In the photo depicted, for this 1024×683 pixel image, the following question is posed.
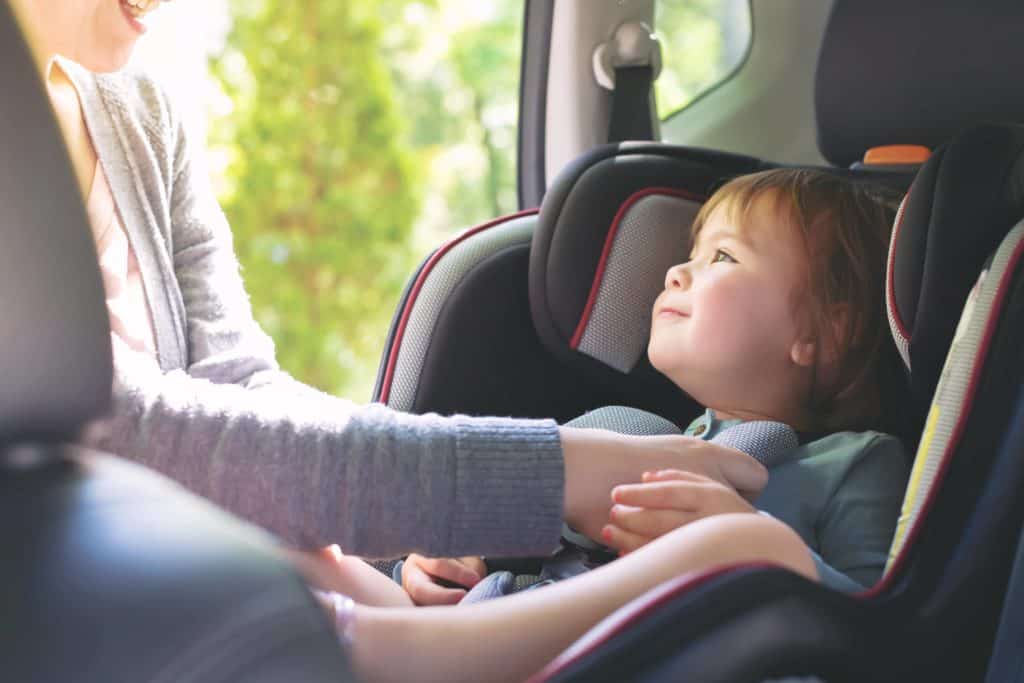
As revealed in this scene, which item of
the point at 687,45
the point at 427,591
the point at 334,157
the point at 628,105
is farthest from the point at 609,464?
the point at 334,157

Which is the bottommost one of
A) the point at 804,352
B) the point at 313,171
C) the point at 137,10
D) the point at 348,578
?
the point at 313,171

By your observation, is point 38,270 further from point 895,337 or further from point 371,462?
point 895,337

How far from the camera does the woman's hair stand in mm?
1440

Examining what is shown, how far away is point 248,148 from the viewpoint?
16.1ft

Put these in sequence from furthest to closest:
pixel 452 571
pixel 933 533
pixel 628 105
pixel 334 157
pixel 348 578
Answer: pixel 334 157 < pixel 628 105 < pixel 452 571 < pixel 348 578 < pixel 933 533

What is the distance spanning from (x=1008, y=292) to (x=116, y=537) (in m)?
0.80

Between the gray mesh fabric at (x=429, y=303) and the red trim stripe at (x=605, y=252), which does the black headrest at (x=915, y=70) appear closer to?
the red trim stripe at (x=605, y=252)

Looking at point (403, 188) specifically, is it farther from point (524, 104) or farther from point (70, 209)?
point (70, 209)

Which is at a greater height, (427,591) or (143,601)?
(143,601)

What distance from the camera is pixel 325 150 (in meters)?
5.04

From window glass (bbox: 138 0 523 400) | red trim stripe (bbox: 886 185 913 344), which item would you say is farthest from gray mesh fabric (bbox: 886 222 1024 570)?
window glass (bbox: 138 0 523 400)

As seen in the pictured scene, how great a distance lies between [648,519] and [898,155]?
0.87 metres

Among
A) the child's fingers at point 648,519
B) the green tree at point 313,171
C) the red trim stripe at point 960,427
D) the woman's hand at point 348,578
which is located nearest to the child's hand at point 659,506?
the child's fingers at point 648,519

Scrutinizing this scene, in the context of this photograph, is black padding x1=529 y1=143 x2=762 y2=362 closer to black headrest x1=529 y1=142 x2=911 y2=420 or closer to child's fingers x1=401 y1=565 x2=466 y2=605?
black headrest x1=529 y1=142 x2=911 y2=420
